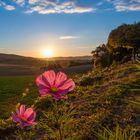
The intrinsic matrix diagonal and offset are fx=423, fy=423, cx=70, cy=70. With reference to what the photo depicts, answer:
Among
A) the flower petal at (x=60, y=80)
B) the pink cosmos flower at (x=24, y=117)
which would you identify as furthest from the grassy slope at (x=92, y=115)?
the flower petal at (x=60, y=80)

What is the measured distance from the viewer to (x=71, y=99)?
10586mm

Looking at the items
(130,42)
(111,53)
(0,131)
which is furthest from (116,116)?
(111,53)

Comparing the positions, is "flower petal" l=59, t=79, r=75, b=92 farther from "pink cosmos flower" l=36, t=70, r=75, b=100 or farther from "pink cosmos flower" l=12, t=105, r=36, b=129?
"pink cosmos flower" l=12, t=105, r=36, b=129

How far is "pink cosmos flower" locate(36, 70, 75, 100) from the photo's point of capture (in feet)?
8.41

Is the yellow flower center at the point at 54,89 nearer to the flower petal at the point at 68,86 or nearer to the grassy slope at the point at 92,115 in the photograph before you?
the flower petal at the point at 68,86

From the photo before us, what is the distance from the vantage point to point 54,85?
2611 mm

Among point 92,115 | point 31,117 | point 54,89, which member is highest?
point 54,89

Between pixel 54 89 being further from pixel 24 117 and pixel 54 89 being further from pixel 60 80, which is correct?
pixel 24 117

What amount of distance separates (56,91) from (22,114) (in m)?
0.55

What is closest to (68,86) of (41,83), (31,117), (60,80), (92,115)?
(60,80)

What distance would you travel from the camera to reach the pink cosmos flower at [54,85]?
2.56 meters

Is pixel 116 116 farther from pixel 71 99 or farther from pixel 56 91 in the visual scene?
pixel 56 91

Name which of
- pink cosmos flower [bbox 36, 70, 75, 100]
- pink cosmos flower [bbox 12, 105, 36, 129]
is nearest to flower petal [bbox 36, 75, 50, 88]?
pink cosmos flower [bbox 36, 70, 75, 100]

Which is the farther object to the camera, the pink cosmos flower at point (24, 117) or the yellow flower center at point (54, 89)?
the pink cosmos flower at point (24, 117)
